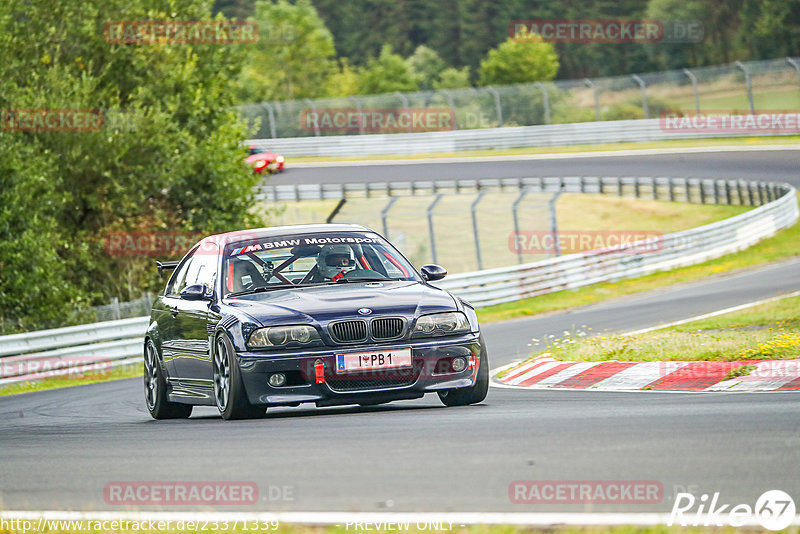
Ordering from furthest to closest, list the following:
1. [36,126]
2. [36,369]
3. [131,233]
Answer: [131,233] → [36,126] → [36,369]

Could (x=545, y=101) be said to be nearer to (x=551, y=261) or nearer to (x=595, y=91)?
(x=595, y=91)

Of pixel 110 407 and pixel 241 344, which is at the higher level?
pixel 241 344

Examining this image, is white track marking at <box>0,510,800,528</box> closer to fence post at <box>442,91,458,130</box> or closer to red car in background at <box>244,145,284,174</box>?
red car in background at <box>244,145,284,174</box>

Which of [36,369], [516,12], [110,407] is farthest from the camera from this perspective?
[516,12]

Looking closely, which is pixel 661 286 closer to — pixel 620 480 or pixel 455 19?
pixel 620 480

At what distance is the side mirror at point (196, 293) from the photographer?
9.44 m

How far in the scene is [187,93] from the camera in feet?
100

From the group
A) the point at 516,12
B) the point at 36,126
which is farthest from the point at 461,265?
the point at 516,12

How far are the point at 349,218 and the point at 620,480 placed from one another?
28.8 meters

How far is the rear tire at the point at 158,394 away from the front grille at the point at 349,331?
2.28 m

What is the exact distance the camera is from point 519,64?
86625 millimetres

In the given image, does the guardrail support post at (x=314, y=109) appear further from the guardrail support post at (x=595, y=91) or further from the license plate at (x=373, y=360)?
the license plate at (x=373, y=360)

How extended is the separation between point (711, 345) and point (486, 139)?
43.3 meters

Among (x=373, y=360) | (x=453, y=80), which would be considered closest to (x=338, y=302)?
(x=373, y=360)
